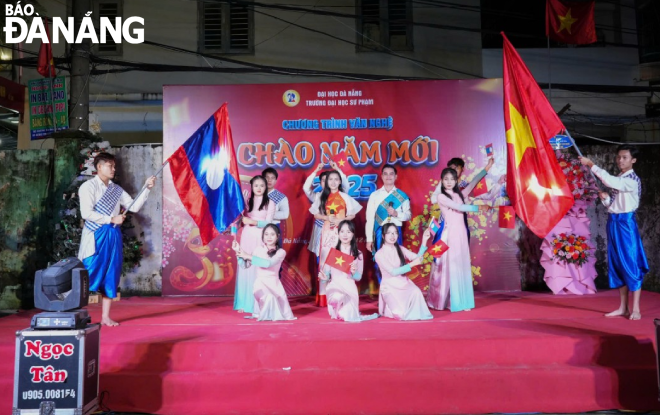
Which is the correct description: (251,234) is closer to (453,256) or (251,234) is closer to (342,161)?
(342,161)

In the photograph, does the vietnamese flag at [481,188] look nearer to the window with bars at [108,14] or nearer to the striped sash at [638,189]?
the striped sash at [638,189]

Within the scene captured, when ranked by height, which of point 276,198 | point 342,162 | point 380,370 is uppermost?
point 342,162

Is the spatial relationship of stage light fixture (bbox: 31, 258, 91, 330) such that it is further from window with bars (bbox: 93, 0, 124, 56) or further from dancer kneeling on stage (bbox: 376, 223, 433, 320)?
window with bars (bbox: 93, 0, 124, 56)

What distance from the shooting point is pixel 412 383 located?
3.57 meters

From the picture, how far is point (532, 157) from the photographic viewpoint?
4.45 meters

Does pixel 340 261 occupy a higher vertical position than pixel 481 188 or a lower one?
lower

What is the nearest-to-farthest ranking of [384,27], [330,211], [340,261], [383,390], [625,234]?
[383,390], [625,234], [340,261], [330,211], [384,27]

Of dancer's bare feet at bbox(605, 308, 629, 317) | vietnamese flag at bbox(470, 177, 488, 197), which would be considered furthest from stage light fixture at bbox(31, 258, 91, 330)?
vietnamese flag at bbox(470, 177, 488, 197)


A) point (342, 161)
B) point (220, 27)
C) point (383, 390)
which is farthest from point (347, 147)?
point (220, 27)

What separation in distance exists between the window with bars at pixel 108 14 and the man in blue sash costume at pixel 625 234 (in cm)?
881

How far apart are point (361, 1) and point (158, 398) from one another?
8.41m

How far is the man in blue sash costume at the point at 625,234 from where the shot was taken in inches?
177

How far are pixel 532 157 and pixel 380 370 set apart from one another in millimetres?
2091

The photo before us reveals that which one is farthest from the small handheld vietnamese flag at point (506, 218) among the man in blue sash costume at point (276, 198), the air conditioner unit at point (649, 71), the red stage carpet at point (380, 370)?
the air conditioner unit at point (649, 71)
